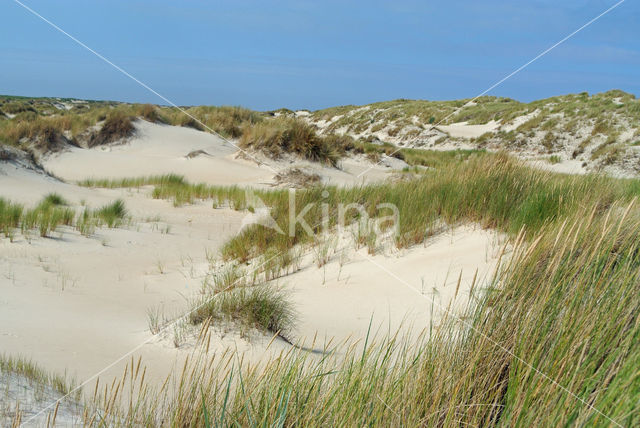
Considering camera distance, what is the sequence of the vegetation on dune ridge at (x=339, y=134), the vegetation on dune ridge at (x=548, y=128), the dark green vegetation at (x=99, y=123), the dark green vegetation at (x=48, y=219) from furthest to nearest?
the vegetation on dune ridge at (x=548, y=128) < the dark green vegetation at (x=99, y=123) < the vegetation on dune ridge at (x=339, y=134) < the dark green vegetation at (x=48, y=219)

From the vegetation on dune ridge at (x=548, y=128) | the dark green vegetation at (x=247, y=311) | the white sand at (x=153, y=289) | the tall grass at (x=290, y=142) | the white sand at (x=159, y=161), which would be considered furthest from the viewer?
the vegetation on dune ridge at (x=548, y=128)

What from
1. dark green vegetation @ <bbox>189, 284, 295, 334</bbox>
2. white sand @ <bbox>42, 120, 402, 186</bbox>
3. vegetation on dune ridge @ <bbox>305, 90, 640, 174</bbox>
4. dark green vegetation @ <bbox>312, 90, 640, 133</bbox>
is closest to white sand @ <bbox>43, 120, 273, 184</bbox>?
white sand @ <bbox>42, 120, 402, 186</bbox>

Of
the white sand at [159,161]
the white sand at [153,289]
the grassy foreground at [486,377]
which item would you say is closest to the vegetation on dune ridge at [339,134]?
the white sand at [159,161]

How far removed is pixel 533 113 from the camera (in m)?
28.9

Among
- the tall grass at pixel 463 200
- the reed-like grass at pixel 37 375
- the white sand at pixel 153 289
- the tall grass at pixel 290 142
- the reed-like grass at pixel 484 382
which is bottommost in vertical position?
the white sand at pixel 153 289

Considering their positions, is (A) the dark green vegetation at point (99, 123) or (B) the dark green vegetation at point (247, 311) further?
(A) the dark green vegetation at point (99, 123)

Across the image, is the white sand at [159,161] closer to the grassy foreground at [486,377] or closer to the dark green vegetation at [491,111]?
the dark green vegetation at [491,111]

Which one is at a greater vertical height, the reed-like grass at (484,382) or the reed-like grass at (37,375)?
the reed-like grass at (484,382)

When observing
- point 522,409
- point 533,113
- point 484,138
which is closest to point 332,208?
point 522,409

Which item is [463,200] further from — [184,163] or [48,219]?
[184,163]

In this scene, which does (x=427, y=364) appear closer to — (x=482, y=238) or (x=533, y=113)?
(x=482, y=238)

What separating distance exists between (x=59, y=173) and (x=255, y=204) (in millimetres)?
8751

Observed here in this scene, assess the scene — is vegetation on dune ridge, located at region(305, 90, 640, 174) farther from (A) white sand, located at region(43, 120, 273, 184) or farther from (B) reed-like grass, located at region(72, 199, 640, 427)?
(B) reed-like grass, located at region(72, 199, 640, 427)

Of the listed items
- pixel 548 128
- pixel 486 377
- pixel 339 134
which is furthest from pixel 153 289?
pixel 548 128
